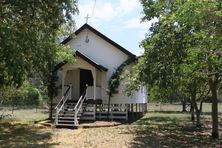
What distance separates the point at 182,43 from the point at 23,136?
31.6 feet

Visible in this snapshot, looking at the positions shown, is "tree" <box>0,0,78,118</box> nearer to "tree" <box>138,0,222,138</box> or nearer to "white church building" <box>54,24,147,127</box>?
"tree" <box>138,0,222,138</box>

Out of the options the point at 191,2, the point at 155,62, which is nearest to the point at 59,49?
the point at 155,62

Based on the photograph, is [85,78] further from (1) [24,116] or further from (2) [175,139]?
(2) [175,139]

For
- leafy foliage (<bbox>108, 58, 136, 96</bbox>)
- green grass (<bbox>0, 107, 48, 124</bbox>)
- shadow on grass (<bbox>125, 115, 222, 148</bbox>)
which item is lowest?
shadow on grass (<bbox>125, 115, 222, 148</bbox>)

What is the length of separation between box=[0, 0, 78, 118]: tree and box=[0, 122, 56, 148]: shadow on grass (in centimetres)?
275

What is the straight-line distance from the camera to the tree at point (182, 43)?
990cm

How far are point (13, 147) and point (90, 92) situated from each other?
13.8m

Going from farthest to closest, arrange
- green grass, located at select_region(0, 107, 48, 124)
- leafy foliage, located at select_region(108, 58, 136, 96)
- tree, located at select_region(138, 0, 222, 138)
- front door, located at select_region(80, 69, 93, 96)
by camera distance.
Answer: front door, located at select_region(80, 69, 93, 96) < leafy foliage, located at select_region(108, 58, 136, 96) < green grass, located at select_region(0, 107, 48, 124) < tree, located at select_region(138, 0, 222, 138)

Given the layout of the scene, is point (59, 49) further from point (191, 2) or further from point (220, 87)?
point (191, 2)

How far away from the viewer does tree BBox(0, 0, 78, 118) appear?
14.4m

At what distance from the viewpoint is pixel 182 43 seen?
15.8 m

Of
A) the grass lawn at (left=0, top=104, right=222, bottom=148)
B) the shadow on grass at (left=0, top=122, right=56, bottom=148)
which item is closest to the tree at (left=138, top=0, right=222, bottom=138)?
the grass lawn at (left=0, top=104, right=222, bottom=148)

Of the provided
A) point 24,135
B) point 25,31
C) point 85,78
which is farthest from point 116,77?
point 25,31

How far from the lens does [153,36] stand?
18.6 meters
